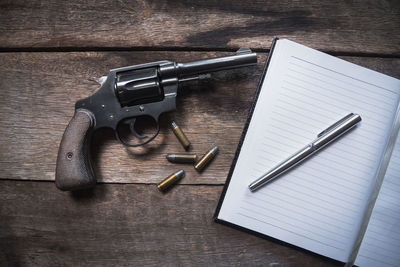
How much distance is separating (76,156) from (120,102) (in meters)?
0.19

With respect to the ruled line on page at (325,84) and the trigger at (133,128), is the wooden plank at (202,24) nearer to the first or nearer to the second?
the ruled line on page at (325,84)

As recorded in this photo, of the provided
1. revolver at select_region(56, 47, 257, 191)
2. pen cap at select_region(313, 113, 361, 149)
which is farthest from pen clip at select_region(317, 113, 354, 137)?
revolver at select_region(56, 47, 257, 191)

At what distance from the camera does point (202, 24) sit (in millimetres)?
878

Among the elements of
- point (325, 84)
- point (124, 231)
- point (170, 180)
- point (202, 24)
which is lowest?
point (124, 231)

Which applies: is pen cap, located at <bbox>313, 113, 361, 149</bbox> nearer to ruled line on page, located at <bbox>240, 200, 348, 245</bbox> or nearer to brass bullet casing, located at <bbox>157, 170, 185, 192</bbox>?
ruled line on page, located at <bbox>240, 200, 348, 245</bbox>

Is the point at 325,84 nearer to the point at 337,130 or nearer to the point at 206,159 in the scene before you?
the point at 337,130

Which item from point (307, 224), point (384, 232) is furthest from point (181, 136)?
point (384, 232)

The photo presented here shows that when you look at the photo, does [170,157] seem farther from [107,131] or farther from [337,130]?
[337,130]

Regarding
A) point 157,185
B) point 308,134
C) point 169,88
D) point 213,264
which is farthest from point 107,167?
point 308,134

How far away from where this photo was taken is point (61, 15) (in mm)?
889

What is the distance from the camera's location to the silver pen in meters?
0.80

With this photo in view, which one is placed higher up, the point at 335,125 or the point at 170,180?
the point at 335,125

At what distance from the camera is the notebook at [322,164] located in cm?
81

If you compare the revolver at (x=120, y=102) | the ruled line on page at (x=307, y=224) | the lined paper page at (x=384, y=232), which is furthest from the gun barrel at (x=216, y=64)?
the lined paper page at (x=384, y=232)
